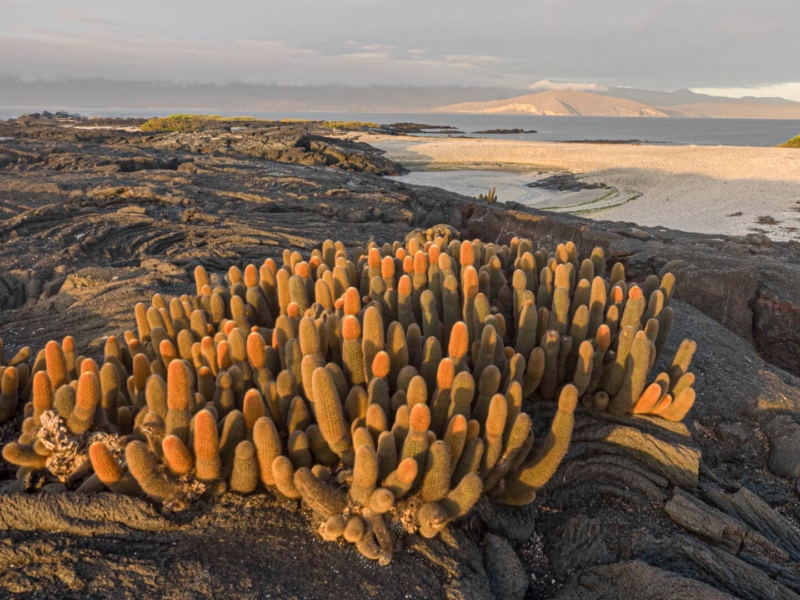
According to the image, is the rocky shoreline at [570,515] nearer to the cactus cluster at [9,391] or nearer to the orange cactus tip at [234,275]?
the cactus cluster at [9,391]

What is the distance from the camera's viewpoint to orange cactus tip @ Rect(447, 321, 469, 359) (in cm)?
296

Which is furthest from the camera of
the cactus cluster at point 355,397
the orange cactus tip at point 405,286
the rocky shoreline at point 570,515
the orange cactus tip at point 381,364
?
the orange cactus tip at point 405,286

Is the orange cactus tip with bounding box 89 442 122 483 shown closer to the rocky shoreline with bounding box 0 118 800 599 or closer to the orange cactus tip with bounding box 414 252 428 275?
the rocky shoreline with bounding box 0 118 800 599

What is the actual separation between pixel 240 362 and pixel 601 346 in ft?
7.45

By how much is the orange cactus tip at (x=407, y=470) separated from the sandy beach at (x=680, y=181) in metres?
16.4

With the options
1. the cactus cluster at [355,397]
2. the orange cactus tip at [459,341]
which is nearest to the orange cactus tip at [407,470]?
the cactus cluster at [355,397]

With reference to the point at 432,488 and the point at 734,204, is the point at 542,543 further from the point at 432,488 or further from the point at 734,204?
the point at 734,204

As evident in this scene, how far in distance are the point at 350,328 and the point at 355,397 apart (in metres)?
0.39

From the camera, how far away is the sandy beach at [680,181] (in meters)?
18.9

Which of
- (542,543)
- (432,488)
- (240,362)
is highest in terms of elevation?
(240,362)

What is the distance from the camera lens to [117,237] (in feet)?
33.0

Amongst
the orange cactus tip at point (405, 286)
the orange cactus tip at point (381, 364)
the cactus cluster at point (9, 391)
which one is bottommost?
the cactus cluster at point (9, 391)

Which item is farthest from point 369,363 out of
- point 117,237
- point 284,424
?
point 117,237

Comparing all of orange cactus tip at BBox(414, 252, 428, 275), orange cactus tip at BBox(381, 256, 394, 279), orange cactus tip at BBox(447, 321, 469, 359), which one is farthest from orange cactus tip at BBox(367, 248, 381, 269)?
orange cactus tip at BBox(447, 321, 469, 359)
